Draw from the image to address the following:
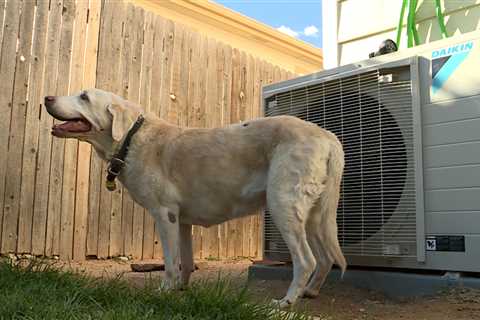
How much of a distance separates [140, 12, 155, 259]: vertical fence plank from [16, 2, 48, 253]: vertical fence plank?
1.07 meters

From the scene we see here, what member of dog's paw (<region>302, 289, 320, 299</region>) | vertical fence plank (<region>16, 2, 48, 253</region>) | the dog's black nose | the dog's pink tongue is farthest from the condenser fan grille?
vertical fence plank (<region>16, 2, 48, 253</region>)

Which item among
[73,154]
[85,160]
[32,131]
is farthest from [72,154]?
[32,131]

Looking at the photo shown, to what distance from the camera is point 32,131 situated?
15.6 feet

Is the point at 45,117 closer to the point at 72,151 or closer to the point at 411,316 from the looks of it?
the point at 72,151

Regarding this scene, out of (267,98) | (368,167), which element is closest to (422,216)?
(368,167)

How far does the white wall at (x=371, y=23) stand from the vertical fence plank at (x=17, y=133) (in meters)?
2.61

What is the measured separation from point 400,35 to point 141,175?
229 cm

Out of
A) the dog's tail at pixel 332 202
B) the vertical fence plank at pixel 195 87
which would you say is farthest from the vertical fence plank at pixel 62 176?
the dog's tail at pixel 332 202

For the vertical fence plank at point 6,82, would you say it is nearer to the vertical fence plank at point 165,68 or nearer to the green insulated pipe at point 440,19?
the vertical fence plank at point 165,68

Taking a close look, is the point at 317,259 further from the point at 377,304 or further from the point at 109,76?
the point at 109,76

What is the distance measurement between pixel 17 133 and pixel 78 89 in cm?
70

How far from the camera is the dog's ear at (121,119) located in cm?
360

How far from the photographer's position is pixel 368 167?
3.61 meters

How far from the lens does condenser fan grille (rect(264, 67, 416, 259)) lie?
11.2ft
